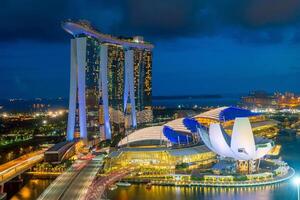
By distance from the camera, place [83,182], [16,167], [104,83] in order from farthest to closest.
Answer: [104,83]
[16,167]
[83,182]

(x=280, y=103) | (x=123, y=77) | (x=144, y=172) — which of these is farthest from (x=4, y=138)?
(x=280, y=103)

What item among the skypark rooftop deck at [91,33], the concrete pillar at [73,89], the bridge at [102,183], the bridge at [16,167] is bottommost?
the bridge at [102,183]

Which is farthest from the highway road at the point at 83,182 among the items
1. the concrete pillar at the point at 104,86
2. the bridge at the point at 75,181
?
the concrete pillar at the point at 104,86

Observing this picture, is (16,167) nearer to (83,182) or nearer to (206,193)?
(83,182)

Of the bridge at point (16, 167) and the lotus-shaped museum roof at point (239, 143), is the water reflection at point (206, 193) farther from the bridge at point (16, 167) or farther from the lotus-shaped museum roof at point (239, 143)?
the bridge at point (16, 167)

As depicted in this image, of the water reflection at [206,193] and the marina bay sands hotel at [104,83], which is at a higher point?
the marina bay sands hotel at [104,83]

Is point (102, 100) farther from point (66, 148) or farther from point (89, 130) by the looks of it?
point (66, 148)

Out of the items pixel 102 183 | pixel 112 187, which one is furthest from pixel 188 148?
pixel 102 183
